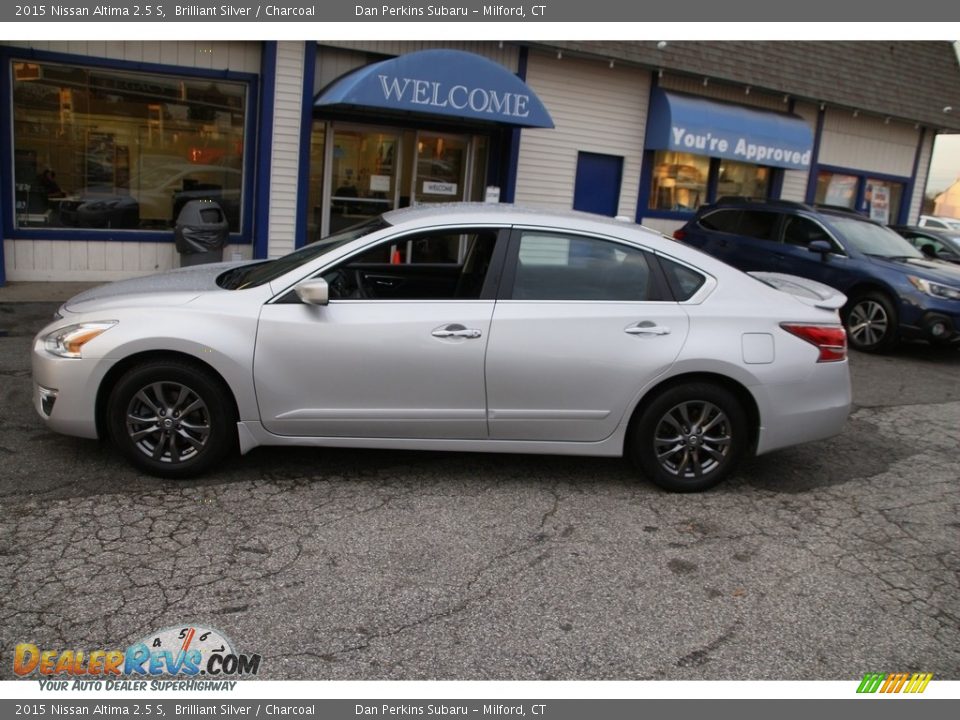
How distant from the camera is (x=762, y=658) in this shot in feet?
11.1

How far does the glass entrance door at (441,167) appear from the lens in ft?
40.9

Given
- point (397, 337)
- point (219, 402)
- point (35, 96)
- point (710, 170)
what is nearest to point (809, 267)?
point (710, 170)

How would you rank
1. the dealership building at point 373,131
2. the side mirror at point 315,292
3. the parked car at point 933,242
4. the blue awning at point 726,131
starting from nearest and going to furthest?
the side mirror at point 315,292
the dealership building at point 373,131
the blue awning at point 726,131
the parked car at point 933,242

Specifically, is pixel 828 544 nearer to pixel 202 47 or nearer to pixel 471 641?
pixel 471 641

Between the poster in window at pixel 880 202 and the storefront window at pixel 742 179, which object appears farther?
the poster in window at pixel 880 202

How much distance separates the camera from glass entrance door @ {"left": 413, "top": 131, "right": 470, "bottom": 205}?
12453 millimetres

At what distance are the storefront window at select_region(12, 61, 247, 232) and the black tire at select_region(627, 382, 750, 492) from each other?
26.2 feet

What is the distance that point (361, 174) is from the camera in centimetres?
1210

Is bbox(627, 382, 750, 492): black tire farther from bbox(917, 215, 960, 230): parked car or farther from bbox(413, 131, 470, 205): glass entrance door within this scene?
bbox(917, 215, 960, 230): parked car

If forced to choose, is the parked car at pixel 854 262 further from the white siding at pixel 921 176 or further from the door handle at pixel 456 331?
the white siding at pixel 921 176

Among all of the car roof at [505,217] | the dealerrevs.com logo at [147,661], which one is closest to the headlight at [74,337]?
the car roof at [505,217]

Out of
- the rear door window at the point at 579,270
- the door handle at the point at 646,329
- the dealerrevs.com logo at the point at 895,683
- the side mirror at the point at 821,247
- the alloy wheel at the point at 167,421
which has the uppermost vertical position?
the side mirror at the point at 821,247

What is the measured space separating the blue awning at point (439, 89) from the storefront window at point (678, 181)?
167 inches

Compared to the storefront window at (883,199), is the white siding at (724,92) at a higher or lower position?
higher
